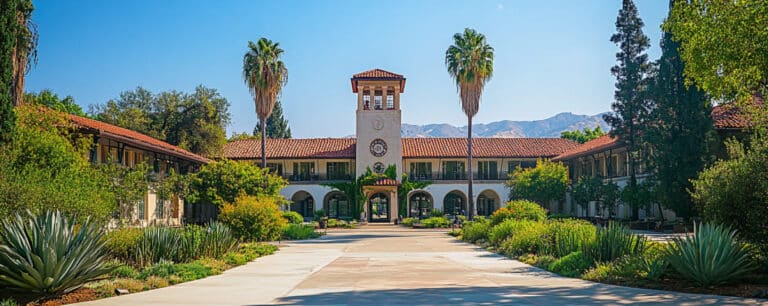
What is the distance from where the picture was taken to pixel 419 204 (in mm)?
62781

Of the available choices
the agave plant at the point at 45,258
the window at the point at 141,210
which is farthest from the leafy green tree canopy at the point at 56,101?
the agave plant at the point at 45,258

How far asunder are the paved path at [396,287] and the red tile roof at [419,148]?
4092cm

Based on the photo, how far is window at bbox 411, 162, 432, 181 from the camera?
5950 cm

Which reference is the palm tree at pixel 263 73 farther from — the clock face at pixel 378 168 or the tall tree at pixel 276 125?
the tall tree at pixel 276 125

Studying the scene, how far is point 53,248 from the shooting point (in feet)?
35.5

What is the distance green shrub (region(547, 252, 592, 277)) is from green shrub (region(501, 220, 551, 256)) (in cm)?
273

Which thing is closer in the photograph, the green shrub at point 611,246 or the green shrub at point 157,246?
the green shrub at point 611,246

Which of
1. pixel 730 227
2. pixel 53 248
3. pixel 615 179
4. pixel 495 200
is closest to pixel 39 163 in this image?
pixel 53 248

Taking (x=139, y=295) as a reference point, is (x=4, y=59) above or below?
above

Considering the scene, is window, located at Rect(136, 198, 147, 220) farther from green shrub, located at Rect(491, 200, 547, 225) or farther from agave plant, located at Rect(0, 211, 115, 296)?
agave plant, located at Rect(0, 211, 115, 296)

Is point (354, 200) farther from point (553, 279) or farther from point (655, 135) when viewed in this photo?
point (553, 279)

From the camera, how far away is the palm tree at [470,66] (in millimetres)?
48938

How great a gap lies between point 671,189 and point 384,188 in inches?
948

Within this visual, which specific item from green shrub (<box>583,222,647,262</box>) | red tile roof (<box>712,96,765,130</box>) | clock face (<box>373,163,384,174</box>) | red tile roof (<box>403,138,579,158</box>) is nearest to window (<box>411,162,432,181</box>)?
red tile roof (<box>403,138,579,158</box>)
